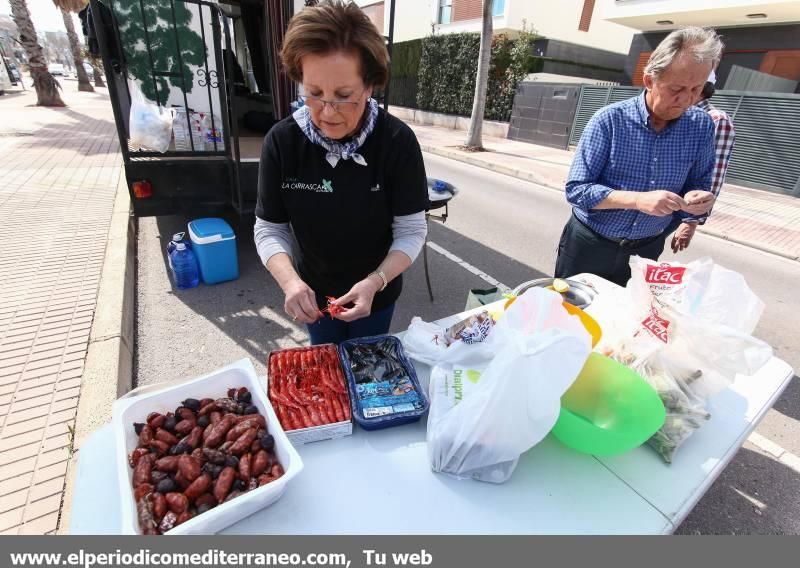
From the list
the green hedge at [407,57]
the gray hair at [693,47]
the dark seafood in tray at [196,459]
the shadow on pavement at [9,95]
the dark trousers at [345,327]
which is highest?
the green hedge at [407,57]

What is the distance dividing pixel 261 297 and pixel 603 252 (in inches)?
116

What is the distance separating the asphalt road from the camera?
86.4 inches

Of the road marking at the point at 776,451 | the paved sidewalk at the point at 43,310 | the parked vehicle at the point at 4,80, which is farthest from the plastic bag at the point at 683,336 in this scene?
the parked vehicle at the point at 4,80

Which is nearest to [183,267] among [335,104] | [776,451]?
[335,104]

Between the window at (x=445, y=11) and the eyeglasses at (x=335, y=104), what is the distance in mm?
21608

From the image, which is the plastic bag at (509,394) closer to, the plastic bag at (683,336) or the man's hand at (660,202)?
the plastic bag at (683,336)

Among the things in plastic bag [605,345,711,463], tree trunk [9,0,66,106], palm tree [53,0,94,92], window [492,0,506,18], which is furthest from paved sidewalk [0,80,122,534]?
window [492,0,506,18]

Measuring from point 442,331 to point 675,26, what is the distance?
54.5 ft

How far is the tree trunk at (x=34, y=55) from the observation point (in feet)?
40.9

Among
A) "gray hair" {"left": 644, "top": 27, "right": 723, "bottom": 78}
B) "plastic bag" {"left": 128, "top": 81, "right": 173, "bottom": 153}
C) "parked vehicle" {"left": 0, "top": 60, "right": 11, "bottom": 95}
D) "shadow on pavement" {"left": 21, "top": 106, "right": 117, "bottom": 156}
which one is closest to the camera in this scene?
"gray hair" {"left": 644, "top": 27, "right": 723, "bottom": 78}

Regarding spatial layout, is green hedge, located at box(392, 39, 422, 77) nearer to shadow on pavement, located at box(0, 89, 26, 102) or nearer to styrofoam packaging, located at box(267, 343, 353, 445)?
shadow on pavement, located at box(0, 89, 26, 102)

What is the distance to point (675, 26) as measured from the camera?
13.0 metres

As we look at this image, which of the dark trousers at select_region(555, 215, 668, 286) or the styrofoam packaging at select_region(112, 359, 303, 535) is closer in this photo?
the styrofoam packaging at select_region(112, 359, 303, 535)

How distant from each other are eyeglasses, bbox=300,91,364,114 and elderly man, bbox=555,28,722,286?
1.27m
